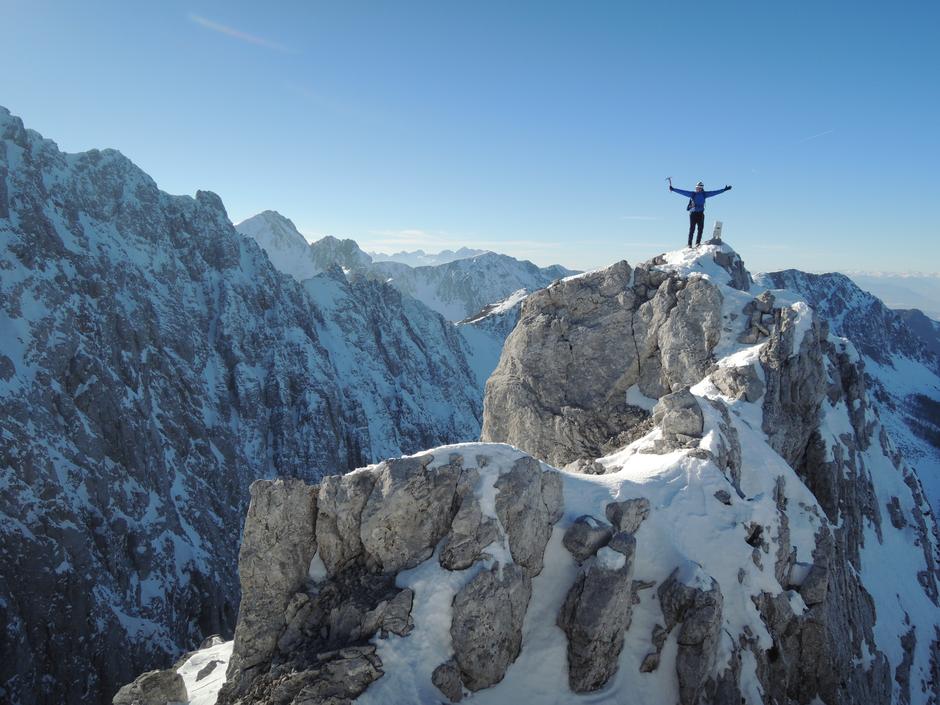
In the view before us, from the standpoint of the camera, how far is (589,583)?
1658 centimetres

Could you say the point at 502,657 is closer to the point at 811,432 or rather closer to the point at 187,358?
the point at 811,432

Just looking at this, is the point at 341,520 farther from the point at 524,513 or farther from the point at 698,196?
the point at 698,196

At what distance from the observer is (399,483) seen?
17156 millimetres

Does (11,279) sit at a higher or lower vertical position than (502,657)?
higher

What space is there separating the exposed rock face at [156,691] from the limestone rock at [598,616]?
1318 cm

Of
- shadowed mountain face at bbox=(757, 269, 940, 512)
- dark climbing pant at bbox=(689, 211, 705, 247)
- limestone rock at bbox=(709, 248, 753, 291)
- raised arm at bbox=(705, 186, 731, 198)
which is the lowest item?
shadowed mountain face at bbox=(757, 269, 940, 512)

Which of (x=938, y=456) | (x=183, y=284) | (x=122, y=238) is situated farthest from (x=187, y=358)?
(x=938, y=456)

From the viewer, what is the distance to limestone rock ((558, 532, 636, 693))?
1566 cm

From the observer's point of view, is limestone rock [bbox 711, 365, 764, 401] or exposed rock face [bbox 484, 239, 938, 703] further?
limestone rock [bbox 711, 365, 764, 401]

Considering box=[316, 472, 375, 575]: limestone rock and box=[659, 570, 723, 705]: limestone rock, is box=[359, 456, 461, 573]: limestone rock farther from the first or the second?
box=[659, 570, 723, 705]: limestone rock

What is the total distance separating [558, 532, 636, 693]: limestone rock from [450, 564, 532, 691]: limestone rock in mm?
1647

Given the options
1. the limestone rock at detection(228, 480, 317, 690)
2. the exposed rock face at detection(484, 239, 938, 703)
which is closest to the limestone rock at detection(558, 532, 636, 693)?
the exposed rock face at detection(484, 239, 938, 703)

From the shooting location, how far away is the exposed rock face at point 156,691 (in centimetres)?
1802

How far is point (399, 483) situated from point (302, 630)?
504 centimetres
